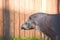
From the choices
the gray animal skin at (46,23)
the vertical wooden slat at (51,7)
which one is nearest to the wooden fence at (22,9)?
the vertical wooden slat at (51,7)

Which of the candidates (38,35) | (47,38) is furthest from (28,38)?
(47,38)

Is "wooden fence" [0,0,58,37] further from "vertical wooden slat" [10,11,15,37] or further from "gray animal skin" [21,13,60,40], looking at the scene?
"gray animal skin" [21,13,60,40]

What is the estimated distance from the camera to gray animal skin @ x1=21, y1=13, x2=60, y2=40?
217 inches

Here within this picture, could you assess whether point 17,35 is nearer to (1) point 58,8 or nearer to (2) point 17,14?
(2) point 17,14

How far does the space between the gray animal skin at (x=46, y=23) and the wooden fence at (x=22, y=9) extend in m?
1.74

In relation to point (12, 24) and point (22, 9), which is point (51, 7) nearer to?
point (22, 9)

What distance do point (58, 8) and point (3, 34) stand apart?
1622 mm

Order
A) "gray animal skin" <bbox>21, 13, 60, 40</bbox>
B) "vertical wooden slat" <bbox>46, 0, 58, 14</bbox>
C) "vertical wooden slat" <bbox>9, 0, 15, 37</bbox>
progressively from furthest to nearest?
"vertical wooden slat" <bbox>46, 0, 58, 14</bbox> → "vertical wooden slat" <bbox>9, 0, 15, 37</bbox> → "gray animal skin" <bbox>21, 13, 60, 40</bbox>

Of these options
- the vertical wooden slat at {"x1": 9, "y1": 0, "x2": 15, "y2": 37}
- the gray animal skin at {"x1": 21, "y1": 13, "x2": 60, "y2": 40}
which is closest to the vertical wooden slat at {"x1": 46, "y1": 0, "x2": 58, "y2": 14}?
the vertical wooden slat at {"x1": 9, "y1": 0, "x2": 15, "y2": 37}

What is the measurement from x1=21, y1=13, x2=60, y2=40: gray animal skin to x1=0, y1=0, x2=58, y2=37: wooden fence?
174 centimetres

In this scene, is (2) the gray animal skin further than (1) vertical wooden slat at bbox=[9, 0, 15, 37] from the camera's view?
No

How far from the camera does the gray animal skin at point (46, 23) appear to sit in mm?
5516

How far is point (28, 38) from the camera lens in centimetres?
775

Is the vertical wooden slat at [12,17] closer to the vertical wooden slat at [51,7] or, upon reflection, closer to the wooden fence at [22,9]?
the wooden fence at [22,9]
